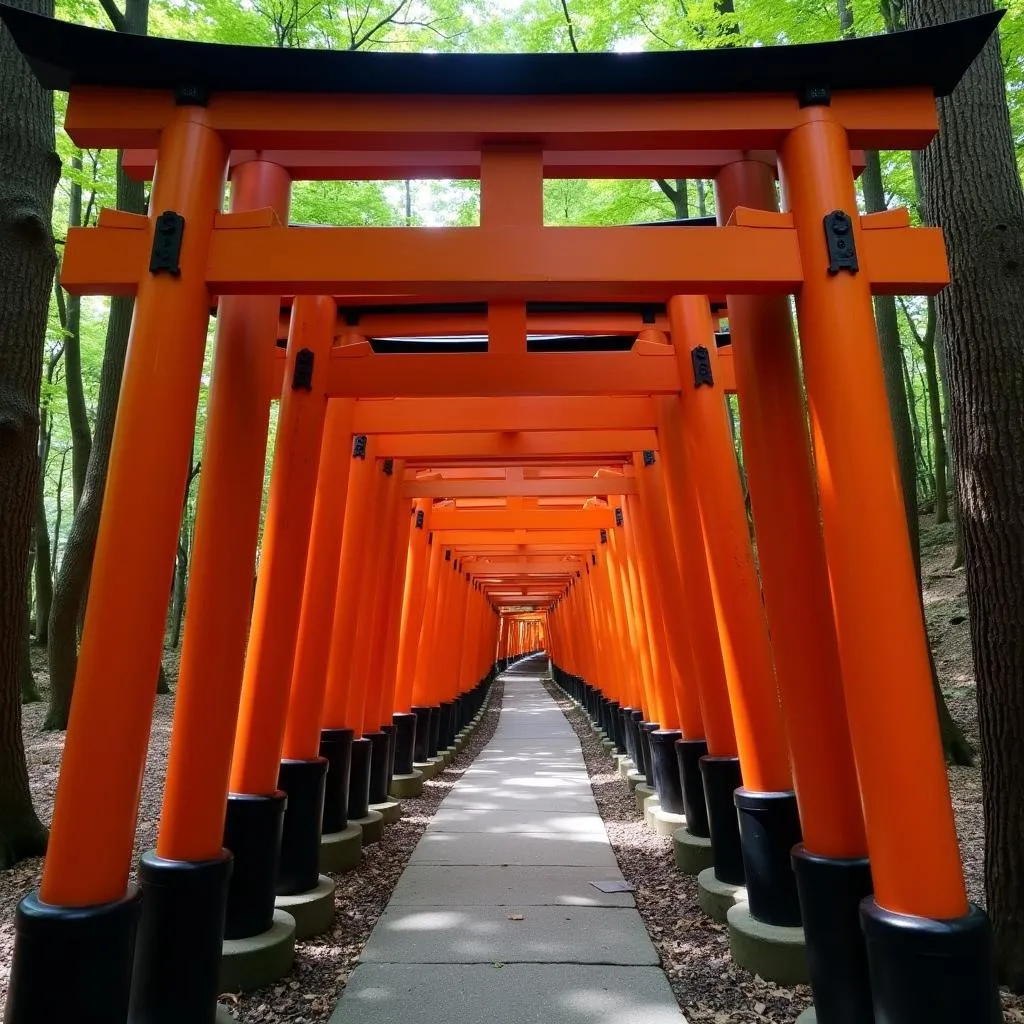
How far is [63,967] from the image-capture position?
2.05 meters

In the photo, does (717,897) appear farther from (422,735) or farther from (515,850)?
(422,735)

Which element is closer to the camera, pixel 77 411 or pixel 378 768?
pixel 378 768

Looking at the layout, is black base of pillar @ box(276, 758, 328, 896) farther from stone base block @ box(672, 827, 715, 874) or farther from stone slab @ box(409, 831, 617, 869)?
stone base block @ box(672, 827, 715, 874)

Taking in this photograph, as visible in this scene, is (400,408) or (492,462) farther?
(492,462)

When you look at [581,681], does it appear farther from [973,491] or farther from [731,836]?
[973,491]

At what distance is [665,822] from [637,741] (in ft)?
7.08

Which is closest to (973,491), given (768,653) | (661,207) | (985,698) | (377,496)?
(985,698)

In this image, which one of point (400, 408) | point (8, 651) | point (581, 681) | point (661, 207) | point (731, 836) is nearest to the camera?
point (731, 836)

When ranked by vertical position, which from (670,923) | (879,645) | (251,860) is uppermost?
(879,645)

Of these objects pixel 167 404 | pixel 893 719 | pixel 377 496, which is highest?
pixel 377 496

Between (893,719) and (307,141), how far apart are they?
276 centimetres

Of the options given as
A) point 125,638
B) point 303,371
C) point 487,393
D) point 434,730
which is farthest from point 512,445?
point 434,730

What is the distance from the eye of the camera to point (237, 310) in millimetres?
3197

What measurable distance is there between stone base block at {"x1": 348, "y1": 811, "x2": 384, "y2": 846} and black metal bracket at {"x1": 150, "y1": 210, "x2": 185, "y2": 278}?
4180 millimetres
